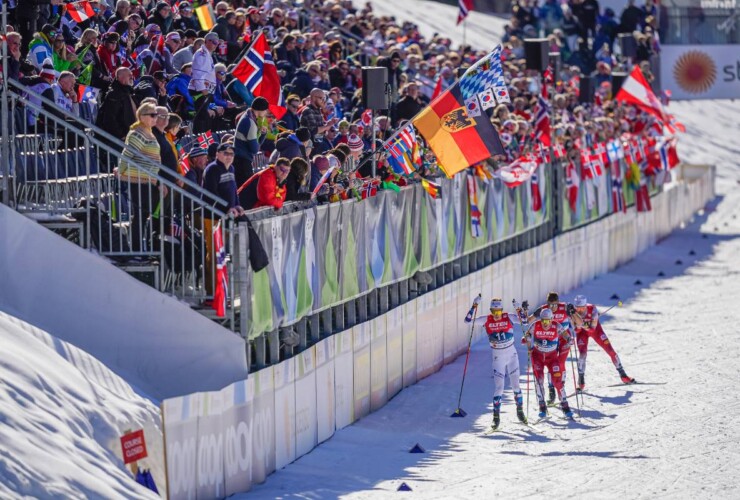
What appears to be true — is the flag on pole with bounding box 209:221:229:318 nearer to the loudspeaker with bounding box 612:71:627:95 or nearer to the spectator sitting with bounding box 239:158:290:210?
the spectator sitting with bounding box 239:158:290:210

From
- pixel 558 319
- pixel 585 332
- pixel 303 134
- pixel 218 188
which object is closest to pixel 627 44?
pixel 585 332

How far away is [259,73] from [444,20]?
30944 mm

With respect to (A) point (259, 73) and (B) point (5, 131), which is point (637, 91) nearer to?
(A) point (259, 73)

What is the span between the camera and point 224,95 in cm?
2120

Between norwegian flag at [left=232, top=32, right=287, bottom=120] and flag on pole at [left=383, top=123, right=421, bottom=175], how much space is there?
1.53m

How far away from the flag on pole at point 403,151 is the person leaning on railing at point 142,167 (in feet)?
18.5

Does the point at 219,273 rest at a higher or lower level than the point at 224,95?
lower

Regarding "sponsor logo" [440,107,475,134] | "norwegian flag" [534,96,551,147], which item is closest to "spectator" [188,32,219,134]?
"sponsor logo" [440,107,475,134]

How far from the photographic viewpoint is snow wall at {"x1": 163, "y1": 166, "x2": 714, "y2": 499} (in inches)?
604

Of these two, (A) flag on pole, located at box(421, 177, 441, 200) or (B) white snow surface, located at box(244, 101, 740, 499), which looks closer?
(B) white snow surface, located at box(244, 101, 740, 499)

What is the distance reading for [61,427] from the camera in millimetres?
13117

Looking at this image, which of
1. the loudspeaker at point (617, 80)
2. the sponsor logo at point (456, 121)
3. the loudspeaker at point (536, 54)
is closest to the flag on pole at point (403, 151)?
the sponsor logo at point (456, 121)

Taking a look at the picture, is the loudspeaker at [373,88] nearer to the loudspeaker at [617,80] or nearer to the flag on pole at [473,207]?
the flag on pole at [473,207]

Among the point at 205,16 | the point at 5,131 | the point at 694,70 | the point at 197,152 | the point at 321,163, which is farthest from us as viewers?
the point at 694,70
